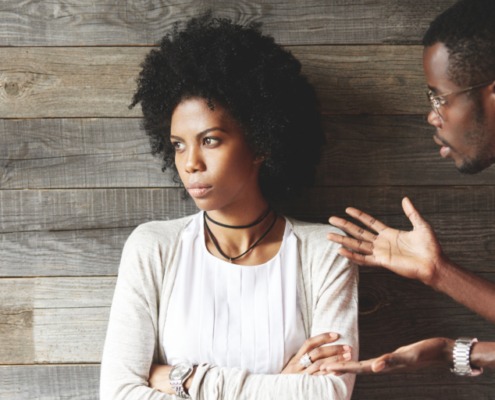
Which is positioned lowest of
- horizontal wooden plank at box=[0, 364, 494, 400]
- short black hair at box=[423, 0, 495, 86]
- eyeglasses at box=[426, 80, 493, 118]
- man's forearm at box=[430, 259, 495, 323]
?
horizontal wooden plank at box=[0, 364, 494, 400]

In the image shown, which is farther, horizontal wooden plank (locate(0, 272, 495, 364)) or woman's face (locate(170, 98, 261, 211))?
horizontal wooden plank (locate(0, 272, 495, 364))

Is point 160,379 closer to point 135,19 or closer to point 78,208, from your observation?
point 78,208

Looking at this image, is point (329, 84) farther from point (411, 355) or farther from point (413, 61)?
point (411, 355)

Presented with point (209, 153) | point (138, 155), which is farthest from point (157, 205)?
point (209, 153)

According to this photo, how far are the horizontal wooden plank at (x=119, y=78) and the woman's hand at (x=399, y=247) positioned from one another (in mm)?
452

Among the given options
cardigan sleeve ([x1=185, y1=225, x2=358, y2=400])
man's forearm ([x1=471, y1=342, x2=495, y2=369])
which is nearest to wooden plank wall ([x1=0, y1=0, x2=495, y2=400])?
cardigan sleeve ([x1=185, y1=225, x2=358, y2=400])

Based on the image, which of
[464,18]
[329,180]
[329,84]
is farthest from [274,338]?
[464,18]

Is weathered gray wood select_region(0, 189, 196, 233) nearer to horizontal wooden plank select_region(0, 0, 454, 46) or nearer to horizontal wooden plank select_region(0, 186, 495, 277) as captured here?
horizontal wooden plank select_region(0, 186, 495, 277)

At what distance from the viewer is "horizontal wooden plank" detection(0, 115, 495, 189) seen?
2102 mm

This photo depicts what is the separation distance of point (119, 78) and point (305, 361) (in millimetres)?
993

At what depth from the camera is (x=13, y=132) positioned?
2100mm

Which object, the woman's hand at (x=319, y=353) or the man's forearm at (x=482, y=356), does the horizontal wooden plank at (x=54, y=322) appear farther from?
the man's forearm at (x=482, y=356)

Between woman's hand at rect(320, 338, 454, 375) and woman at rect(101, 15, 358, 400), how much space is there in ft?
0.60

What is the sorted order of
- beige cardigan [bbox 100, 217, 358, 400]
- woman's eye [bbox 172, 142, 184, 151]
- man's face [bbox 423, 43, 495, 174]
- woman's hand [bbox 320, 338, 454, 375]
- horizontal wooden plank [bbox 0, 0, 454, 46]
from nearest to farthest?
woman's hand [bbox 320, 338, 454, 375], man's face [bbox 423, 43, 495, 174], beige cardigan [bbox 100, 217, 358, 400], woman's eye [bbox 172, 142, 184, 151], horizontal wooden plank [bbox 0, 0, 454, 46]
